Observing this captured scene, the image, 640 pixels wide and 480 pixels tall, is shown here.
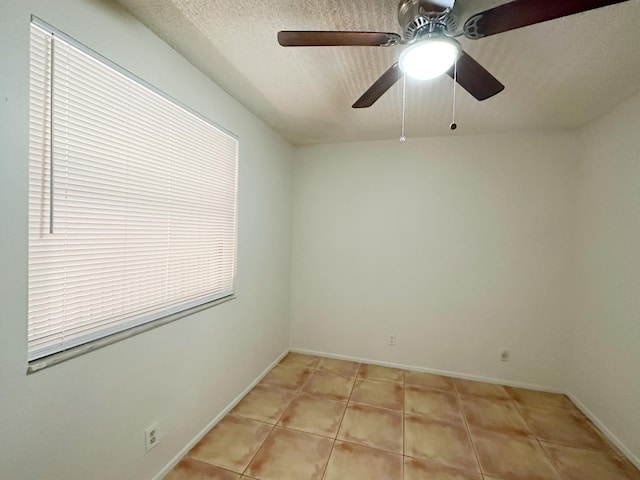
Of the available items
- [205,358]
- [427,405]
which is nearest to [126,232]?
[205,358]

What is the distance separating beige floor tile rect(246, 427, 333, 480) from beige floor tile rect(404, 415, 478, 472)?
592mm

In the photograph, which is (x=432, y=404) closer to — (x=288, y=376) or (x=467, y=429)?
(x=467, y=429)

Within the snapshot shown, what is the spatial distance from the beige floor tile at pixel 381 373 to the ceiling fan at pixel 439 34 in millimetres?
2592

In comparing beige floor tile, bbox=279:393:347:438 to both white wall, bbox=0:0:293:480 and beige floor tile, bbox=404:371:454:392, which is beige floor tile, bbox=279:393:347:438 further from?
beige floor tile, bbox=404:371:454:392

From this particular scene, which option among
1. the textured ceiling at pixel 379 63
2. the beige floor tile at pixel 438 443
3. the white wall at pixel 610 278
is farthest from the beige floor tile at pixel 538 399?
the textured ceiling at pixel 379 63

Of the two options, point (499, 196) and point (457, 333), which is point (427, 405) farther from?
point (499, 196)

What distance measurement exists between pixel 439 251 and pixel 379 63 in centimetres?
192

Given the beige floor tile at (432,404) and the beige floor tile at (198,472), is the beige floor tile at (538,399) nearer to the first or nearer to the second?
the beige floor tile at (432,404)

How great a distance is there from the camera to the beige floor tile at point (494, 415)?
2.06 metres

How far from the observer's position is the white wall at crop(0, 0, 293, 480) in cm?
94

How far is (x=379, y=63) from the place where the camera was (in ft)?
5.31

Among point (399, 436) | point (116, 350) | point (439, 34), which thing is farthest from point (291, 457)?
point (439, 34)

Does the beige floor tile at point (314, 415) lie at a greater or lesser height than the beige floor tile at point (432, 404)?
lesser

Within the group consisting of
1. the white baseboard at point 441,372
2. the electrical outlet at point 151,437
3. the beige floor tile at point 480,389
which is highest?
the electrical outlet at point 151,437
